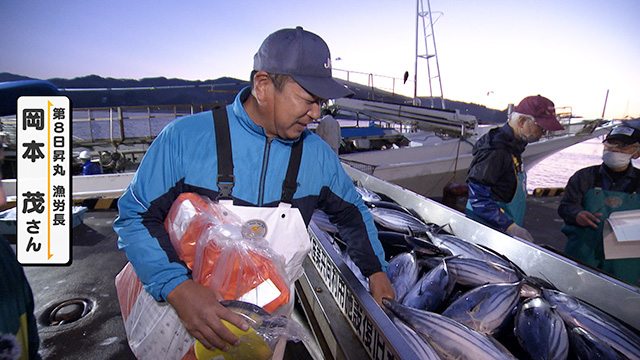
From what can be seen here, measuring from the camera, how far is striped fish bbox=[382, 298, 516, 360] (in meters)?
1.24

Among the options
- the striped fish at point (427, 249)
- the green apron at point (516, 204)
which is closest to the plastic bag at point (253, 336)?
the striped fish at point (427, 249)

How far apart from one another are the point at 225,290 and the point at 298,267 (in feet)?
1.52

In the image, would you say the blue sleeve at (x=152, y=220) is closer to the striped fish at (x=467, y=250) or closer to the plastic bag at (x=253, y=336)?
the plastic bag at (x=253, y=336)

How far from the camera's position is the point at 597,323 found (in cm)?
136

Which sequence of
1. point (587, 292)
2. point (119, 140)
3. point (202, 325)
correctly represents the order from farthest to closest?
point (119, 140) < point (587, 292) < point (202, 325)

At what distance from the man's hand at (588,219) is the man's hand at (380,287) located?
7.69 feet

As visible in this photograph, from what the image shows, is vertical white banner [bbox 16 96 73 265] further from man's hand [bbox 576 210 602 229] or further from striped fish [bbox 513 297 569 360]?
man's hand [bbox 576 210 602 229]

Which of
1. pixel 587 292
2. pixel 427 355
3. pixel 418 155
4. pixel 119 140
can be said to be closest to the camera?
pixel 427 355

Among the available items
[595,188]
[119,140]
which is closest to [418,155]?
[595,188]

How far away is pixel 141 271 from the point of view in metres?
1.10

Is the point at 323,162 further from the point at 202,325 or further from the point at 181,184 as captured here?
the point at 202,325

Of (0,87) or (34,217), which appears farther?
(34,217)

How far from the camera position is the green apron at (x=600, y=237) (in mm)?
2592

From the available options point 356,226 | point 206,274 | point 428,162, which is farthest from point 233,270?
point 428,162
